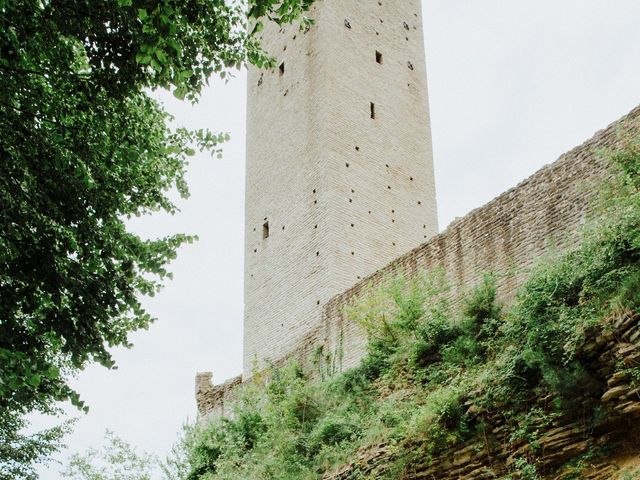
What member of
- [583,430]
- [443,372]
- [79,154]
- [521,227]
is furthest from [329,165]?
[583,430]

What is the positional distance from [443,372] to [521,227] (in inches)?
96.3

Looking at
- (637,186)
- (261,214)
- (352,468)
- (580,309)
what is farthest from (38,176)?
(261,214)

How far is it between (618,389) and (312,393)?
6.46m

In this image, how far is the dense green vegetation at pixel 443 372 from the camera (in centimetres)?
773

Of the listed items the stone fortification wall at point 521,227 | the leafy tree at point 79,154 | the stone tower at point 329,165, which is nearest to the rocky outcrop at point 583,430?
the stone fortification wall at point 521,227

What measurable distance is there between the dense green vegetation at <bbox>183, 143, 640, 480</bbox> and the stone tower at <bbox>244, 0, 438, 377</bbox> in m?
3.55

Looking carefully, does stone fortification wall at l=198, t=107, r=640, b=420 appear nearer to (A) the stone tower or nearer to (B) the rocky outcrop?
(B) the rocky outcrop

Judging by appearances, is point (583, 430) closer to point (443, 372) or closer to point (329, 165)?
point (443, 372)

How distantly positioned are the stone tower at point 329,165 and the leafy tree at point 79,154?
8021 millimetres

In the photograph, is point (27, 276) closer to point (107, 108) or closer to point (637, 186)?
point (107, 108)

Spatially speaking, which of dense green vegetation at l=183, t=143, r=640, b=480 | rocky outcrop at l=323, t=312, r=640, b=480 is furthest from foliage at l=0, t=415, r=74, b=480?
rocky outcrop at l=323, t=312, r=640, b=480

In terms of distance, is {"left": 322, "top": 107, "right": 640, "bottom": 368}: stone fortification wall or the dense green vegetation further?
{"left": 322, "top": 107, "right": 640, "bottom": 368}: stone fortification wall

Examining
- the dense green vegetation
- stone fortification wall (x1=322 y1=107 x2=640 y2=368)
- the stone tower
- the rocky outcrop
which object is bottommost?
the rocky outcrop

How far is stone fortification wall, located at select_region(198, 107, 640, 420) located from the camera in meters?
10.1
